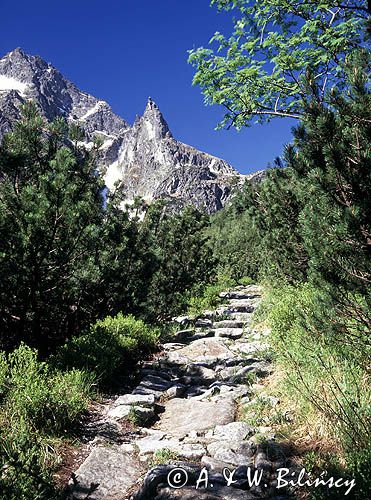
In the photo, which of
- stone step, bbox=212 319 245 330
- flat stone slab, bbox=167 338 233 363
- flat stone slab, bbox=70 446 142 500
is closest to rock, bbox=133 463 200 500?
flat stone slab, bbox=70 446 142 500

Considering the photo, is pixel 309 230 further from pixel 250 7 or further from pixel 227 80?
pixel 250 7

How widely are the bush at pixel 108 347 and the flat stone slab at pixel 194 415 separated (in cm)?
147

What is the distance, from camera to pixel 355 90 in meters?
4.36

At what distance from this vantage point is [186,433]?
17.4ft

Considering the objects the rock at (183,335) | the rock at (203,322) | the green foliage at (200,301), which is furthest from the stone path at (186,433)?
the green foliage at (200,301)

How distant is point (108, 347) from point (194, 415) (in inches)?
103

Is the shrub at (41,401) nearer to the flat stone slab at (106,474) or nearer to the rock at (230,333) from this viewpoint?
the flat stone slab at (106,474)

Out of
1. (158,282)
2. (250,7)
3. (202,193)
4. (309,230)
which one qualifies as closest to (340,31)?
(250,7)

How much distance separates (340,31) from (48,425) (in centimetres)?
777

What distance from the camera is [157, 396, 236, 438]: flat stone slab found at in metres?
5.45

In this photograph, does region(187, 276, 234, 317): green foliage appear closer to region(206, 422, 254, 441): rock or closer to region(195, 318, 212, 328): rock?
region(195, 318, 212, 328): rock

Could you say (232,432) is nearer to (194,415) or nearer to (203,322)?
(194,415)

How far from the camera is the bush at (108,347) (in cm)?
715

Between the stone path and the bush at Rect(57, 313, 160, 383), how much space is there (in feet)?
1.67
